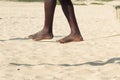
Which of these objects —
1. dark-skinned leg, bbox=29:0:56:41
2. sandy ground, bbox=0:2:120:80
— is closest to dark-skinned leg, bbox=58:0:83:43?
dark-skinned leg, bbox=29:0:56:41

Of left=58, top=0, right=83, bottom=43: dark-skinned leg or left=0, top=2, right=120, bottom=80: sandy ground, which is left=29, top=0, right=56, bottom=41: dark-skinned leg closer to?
left=58, top=0, right=83, bottom=43: dark-skinned leg

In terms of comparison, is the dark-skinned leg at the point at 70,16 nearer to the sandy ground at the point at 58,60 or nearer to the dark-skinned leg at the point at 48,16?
the dark-skinned leg at the point at 48,16

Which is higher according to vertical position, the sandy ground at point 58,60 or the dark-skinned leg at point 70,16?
the dark-skinned leg at point 70,16

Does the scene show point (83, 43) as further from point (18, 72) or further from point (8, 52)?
point (18, 72)

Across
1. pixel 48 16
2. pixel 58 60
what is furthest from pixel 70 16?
pixel 58 60

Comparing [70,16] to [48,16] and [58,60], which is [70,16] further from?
[58,60]

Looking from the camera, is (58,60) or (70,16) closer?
(58,60)

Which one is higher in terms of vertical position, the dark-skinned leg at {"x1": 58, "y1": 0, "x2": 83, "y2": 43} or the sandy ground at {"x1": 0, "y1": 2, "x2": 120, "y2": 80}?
the dark-skinned leg at {"x1": 58, "y1": 0, "x2": 83, "y2": 43}

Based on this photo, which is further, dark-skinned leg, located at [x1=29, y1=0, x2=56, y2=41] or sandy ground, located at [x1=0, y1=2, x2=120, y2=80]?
dark-skinned leg, located at [x1=29, y1=0, x2=56, y2=41]

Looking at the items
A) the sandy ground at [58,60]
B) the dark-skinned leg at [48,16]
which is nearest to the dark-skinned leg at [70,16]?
the dark-skinned leg at [48,16]

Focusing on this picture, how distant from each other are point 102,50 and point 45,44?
93 cm

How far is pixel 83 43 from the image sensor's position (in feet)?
21.5

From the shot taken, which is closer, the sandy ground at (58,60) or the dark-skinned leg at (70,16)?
the sandy ground at (58,60)

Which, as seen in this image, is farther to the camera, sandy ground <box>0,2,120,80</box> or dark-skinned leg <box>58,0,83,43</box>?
dark-skinned leg <box>58,0,83,43</box>
